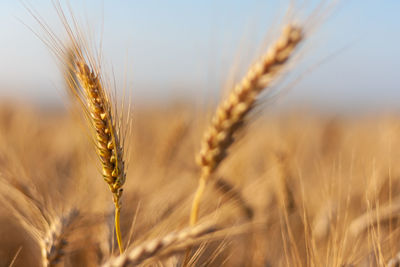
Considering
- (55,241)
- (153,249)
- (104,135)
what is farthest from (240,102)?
(55,241)

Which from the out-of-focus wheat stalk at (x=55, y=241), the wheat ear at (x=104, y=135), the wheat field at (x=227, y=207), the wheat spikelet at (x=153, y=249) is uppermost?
the wheat ear at (x=104, y=135)

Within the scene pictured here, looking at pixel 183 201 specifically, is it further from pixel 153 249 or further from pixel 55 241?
pixel 153 249

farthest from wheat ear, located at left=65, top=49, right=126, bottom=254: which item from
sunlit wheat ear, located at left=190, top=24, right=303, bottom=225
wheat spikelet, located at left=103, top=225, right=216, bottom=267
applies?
sunlit wheat ear, located at left=190, top=24, right=303, bottom=225

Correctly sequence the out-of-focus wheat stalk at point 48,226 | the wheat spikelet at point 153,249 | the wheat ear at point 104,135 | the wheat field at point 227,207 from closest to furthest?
the wheat spikelet at point 153,249, the wheat ear at point 104,135, the out-of-focus wheat stalk at point 48,226, the wheat field at point 227,207

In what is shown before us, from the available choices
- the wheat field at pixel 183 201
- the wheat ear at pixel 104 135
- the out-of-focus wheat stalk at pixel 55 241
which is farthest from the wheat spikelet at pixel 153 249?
the out-of-focus wheat stalk at pixel 55 241

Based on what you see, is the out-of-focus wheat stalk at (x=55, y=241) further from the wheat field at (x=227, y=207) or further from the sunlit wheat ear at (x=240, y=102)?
the sunlit wheat ear at (x=240, y=102)

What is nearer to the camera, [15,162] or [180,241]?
[180,241]

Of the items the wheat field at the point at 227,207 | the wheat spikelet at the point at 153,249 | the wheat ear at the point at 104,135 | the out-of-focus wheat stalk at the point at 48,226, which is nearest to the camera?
the wheat spikelet at the point at 153,249

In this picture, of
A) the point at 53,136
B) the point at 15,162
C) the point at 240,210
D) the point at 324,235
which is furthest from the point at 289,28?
the point at 53,136

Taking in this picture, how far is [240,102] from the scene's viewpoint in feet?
3.37

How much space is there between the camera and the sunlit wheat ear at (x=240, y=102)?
99 cm

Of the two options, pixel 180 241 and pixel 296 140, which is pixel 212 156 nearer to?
pixel 180 241

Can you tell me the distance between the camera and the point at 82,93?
3.20 ft

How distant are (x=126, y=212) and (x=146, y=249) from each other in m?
0.81
